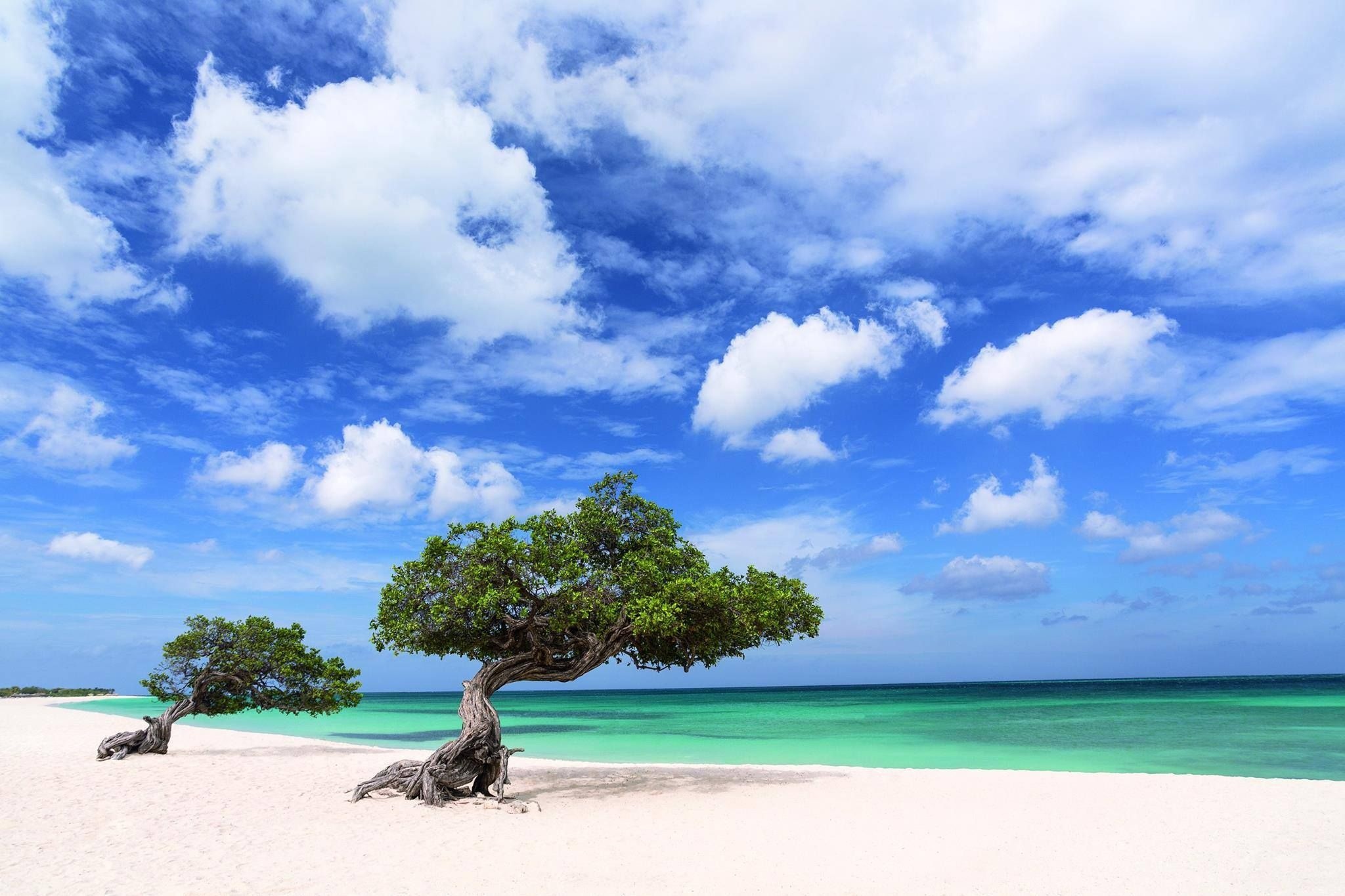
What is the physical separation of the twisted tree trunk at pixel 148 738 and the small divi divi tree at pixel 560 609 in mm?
10290

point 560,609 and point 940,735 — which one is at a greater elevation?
point 560,609

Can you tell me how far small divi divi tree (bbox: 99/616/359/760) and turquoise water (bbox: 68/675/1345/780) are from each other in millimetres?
7558

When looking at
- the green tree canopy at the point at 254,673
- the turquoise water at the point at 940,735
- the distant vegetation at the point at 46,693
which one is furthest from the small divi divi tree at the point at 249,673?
the distant vegetation at the point at 46,693

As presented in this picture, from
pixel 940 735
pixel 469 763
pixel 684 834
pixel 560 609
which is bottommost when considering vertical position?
pixel 940 735

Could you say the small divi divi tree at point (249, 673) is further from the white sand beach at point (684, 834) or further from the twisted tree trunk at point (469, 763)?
the twisted tree trunk at point (469, 763)

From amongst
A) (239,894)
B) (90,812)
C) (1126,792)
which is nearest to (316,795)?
(90,812)

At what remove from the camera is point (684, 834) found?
11789 mm

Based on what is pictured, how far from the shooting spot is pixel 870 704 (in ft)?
224

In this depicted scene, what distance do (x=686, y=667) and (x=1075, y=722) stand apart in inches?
1292

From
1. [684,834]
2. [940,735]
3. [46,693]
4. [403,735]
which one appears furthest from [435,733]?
[46,693]

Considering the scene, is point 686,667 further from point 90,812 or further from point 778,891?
point 90,812

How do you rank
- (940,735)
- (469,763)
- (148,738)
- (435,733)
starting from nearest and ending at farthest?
(469,763) < (148,738) < (940,735) < (435,733)

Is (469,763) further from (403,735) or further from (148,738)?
(403,735)

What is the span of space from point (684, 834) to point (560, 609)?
200 inches
